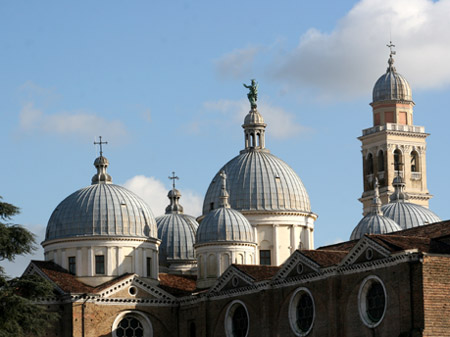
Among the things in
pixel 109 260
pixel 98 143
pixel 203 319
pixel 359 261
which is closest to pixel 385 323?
pixel 359 261

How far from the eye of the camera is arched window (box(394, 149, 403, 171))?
4825 inches

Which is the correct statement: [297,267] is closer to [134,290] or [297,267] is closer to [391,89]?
[134,290]

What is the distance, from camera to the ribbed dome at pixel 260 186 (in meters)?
93.8

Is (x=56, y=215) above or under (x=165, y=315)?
above

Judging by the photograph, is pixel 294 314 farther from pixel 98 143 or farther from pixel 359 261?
pixel 98 143

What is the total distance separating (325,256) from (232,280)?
26.6ft

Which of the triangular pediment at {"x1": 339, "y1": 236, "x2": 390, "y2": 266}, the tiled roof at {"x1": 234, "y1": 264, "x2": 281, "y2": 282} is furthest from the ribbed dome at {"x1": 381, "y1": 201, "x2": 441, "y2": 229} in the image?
the triangular pediment at {"x1": 339, "y1": 236, "x2": 390, "y2": 266}

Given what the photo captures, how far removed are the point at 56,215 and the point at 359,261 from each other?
79.9ft

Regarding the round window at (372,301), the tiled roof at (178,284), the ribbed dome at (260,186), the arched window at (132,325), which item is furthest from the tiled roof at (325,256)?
the ribbed dome at (260,186)

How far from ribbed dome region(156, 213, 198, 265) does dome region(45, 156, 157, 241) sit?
26.2 ft

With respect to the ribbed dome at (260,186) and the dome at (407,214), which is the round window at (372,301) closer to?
the ribbed dome at (260,186)

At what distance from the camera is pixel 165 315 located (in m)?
87.8

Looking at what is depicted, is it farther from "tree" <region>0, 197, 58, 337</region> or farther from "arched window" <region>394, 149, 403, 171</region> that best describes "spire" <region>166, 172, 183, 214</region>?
"tree" <region>0, 197, 58, 337</region>

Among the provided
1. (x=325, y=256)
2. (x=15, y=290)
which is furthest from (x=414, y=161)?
(x=15, y=290)
